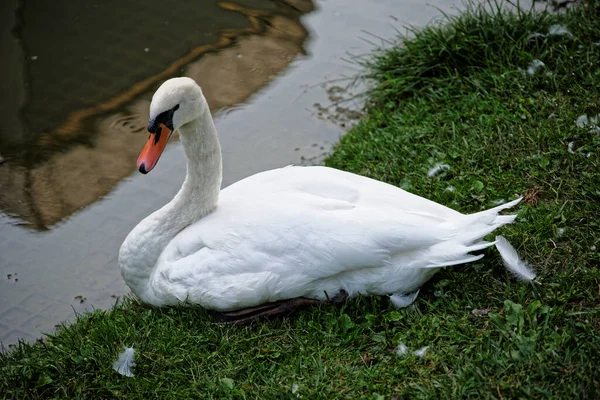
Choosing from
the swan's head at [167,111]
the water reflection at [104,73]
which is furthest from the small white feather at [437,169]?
the water reflection at [104,73]

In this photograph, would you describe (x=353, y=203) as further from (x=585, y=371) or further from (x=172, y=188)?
(x=172, y=188)

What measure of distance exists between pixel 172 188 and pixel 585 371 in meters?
3.49

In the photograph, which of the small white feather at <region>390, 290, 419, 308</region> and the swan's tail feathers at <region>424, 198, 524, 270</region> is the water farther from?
the swan's tail feathers at <region>424, 198, 524, 270</region>

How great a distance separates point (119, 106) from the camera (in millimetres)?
6203

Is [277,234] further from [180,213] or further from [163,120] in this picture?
[163,120]

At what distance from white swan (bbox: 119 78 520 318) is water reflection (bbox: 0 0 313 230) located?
178cm

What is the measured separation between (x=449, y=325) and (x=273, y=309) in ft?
3.08

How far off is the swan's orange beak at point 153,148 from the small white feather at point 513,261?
184cm

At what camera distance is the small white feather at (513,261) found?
366cm

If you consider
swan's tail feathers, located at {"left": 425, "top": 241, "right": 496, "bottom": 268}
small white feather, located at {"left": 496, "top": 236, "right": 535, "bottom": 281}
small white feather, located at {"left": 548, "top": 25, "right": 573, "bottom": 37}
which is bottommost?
small white feather, located at {"left": 496, "top": 236, "right": 535, "bottom": 281}

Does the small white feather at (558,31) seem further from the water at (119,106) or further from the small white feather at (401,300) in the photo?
the small white feather at (401,300)

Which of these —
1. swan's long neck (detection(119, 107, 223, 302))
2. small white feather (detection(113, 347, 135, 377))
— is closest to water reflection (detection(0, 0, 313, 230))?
swan's long neck (detection(119, 107, 223, 302))

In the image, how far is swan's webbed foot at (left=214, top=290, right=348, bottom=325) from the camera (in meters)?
3.77

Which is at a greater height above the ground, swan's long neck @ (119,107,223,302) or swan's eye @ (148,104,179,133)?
swan's eye @ (148,104,179,133)
